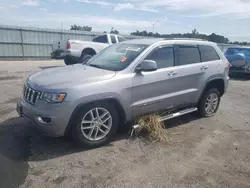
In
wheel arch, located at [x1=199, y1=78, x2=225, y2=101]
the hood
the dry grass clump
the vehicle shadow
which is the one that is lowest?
the vehicle shadow

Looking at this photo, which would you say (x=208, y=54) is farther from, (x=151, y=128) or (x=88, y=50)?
(x=88, y=50)

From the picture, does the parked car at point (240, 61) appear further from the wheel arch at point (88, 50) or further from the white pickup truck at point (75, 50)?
the wheel arch at point (88, 50)

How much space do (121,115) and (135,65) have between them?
88 centimetres

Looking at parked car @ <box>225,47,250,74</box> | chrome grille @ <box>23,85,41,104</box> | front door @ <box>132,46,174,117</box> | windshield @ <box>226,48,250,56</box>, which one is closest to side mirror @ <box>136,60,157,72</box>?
front door @ <box>132,46,174,117</box>

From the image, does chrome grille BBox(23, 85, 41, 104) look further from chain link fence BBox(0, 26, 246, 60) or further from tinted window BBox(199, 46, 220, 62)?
chain link fence BBox(0, 26, 246, 60)

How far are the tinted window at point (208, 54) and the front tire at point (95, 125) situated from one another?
8.35 ft

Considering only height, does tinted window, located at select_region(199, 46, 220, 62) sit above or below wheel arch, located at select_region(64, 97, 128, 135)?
above

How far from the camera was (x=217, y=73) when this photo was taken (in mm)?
5285

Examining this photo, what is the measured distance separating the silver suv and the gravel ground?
37 cm

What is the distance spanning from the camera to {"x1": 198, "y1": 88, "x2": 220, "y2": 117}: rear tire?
5.26 m

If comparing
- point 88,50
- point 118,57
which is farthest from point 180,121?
point 88,50

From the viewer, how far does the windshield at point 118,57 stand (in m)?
4.12

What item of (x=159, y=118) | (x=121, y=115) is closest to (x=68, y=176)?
(x=121, y=115)

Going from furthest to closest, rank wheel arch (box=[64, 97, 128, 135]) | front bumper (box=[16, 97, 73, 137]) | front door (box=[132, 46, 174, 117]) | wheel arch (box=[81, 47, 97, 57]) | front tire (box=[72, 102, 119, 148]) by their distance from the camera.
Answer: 1. wheel arch (box=[81, 47, 97, 57])
2. front door (box=[132, 46, 174, 117])
3. front tire (box=[72, 102, 119, 148])
4. wheel arch (box=[64, 97, 128, 135])
5. front bumper (box=[16, 97, 73, 137])
